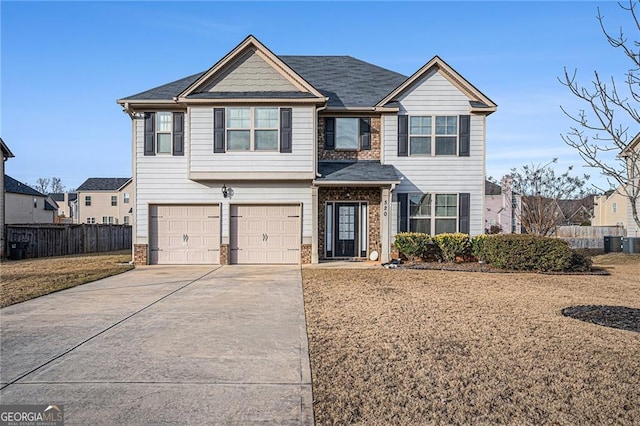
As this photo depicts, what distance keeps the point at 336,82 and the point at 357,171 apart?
4491mm

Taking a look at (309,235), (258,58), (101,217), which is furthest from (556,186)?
(101,217)

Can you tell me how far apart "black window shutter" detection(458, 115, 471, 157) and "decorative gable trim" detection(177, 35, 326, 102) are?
5241mm

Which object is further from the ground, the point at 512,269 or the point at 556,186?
the point at 556,186

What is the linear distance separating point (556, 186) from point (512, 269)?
39.8ft

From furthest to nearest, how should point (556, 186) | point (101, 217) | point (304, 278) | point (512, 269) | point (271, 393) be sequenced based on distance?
point (101, 217) < point (556, 186) < point (512, 269) < point (304, 278) < point (271, 393)

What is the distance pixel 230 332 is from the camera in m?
6.75

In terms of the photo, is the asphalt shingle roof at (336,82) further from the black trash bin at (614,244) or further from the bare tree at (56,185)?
the bare tree at (56,185)

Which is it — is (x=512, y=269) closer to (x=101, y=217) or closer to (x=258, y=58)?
(x=258, y=58)

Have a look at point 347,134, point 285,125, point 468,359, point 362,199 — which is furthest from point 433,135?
point 468,359

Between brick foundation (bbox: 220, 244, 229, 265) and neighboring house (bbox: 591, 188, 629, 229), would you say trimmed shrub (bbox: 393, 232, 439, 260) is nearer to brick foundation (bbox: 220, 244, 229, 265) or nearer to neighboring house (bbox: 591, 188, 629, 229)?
brick foundation (bbox: 220, 244, 229, 265)

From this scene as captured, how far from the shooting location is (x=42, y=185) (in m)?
93.9

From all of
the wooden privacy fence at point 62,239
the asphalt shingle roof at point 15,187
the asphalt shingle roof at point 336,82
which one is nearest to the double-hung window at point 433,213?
the asphalt shingle roof at point 336,82

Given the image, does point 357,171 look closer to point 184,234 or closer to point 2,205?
point 184,234

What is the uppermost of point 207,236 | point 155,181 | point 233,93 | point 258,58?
point 258,58
